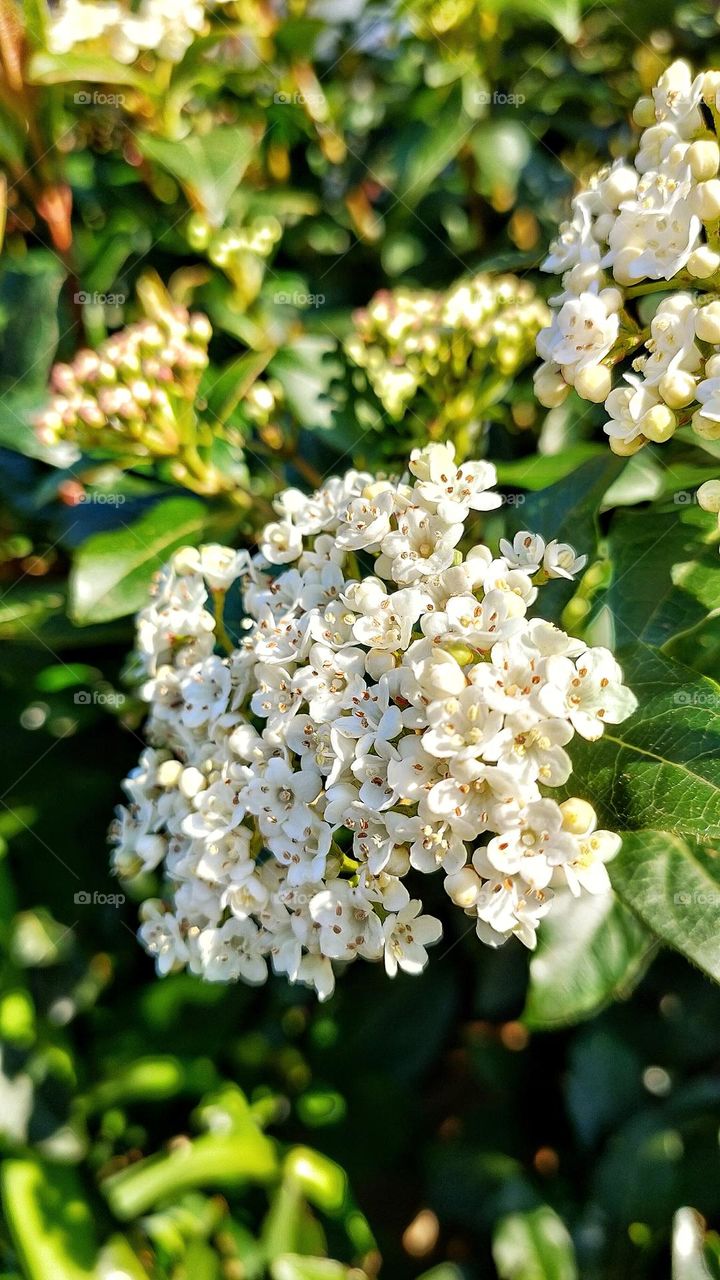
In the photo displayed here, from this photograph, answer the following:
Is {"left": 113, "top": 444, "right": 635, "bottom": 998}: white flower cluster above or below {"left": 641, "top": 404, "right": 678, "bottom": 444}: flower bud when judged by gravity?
below

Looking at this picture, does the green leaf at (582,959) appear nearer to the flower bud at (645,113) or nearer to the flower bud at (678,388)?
the flower bud at (678,388)

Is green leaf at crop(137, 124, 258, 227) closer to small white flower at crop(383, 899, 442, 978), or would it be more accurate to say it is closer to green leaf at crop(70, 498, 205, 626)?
green leaf at crop(70, 498, 205, 626)

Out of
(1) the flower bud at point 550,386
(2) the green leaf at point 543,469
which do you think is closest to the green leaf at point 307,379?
(2) the green leaf at point 543,469

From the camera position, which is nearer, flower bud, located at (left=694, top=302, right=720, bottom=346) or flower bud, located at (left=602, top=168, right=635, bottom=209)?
flower bud, located at (left=694, top=302, right=720, bottom=346)

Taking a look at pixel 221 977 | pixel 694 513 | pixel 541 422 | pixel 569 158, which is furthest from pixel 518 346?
pixel 221 977

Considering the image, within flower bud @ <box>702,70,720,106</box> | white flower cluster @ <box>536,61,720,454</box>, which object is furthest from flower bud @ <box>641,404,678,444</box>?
flower bud @ <box>702,70,720,106</box>

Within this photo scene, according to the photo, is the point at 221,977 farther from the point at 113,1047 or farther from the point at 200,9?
the point at 200,9
